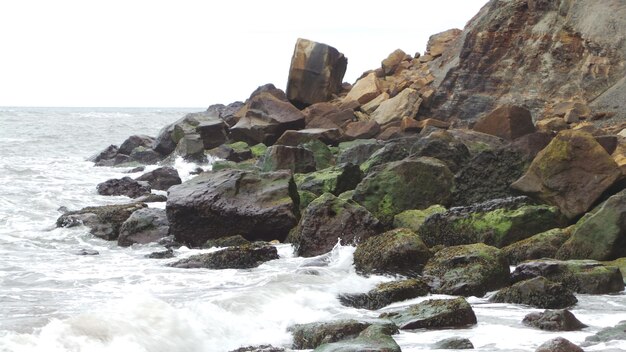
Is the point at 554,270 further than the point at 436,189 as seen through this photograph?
No

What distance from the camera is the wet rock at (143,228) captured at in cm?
1338

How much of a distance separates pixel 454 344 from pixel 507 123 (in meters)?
10.8

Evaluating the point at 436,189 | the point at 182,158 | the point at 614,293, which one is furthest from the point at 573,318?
the point at 182,158

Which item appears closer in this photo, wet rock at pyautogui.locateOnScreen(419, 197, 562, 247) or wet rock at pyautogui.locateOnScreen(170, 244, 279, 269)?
wet rock at pyautogui.locateOnScreen(419, 197, 562, 247)

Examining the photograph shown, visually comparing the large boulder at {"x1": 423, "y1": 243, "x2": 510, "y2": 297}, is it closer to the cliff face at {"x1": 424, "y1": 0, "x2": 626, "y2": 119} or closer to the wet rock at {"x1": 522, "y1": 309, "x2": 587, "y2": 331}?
the wet rock at {"x1": 522, "y1": 309, "x2": 587, "y2": 331}

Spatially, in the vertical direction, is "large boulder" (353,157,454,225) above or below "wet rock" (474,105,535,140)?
below

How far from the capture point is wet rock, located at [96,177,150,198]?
19.2 m

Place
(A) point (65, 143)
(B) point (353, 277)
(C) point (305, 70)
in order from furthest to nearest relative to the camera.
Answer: (A) point (65, 143) < (C) point (305, 70) < (B) point (353, 277)

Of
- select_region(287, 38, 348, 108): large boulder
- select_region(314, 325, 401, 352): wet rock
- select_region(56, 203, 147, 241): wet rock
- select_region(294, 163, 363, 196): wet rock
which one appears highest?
select_region(287, 38, 348, 108): large boulder

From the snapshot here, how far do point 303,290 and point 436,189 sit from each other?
4.33m

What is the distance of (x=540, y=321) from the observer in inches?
288

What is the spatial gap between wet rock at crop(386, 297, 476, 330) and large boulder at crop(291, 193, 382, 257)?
358 centimetres

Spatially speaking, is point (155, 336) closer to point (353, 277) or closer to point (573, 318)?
point (353, 277)

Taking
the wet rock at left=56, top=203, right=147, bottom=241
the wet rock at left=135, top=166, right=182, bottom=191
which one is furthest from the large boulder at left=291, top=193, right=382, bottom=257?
the wet rock at left=135, top=166, right=182, bottom=191
